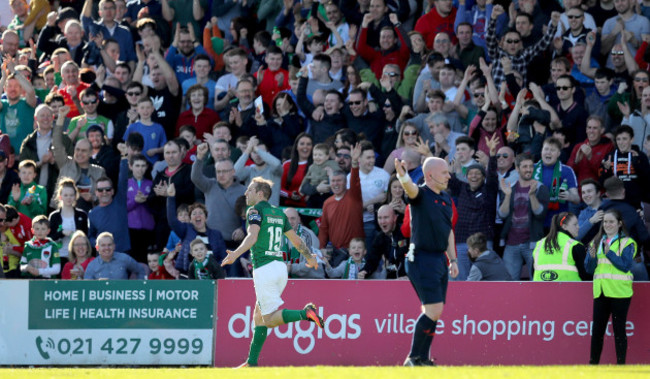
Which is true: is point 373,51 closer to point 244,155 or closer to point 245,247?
point 244,155

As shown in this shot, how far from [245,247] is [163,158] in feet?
22.4

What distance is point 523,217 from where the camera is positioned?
15906 millimetres

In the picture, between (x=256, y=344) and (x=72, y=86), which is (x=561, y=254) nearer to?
(x=256, y=344)

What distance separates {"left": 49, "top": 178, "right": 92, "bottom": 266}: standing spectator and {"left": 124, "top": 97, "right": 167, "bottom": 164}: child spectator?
1677mm

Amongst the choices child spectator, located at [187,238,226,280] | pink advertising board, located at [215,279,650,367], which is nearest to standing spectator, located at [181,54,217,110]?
child spectator, located at [187,238,226,280]

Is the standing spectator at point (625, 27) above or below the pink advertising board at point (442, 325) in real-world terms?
above

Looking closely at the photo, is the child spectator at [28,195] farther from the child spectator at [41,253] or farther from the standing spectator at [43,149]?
the child spectator at [41,253]

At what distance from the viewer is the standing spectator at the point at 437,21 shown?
66.6ft

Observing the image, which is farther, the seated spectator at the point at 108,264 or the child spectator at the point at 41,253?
the child spectator at the point at 41,253

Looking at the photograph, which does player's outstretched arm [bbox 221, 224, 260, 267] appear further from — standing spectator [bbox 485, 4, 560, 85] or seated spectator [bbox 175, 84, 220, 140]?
standing spectator [bbox 485, 4, 560, 85]

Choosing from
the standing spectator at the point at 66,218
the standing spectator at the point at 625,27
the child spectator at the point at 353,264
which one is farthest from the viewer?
the standing spectator at the point at 625,27

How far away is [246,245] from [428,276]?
213 centimetres

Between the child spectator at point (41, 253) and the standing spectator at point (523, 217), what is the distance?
20.2 feet

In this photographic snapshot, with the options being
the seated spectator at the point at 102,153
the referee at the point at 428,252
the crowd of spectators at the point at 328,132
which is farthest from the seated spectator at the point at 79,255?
the referee at the point at 428,252
